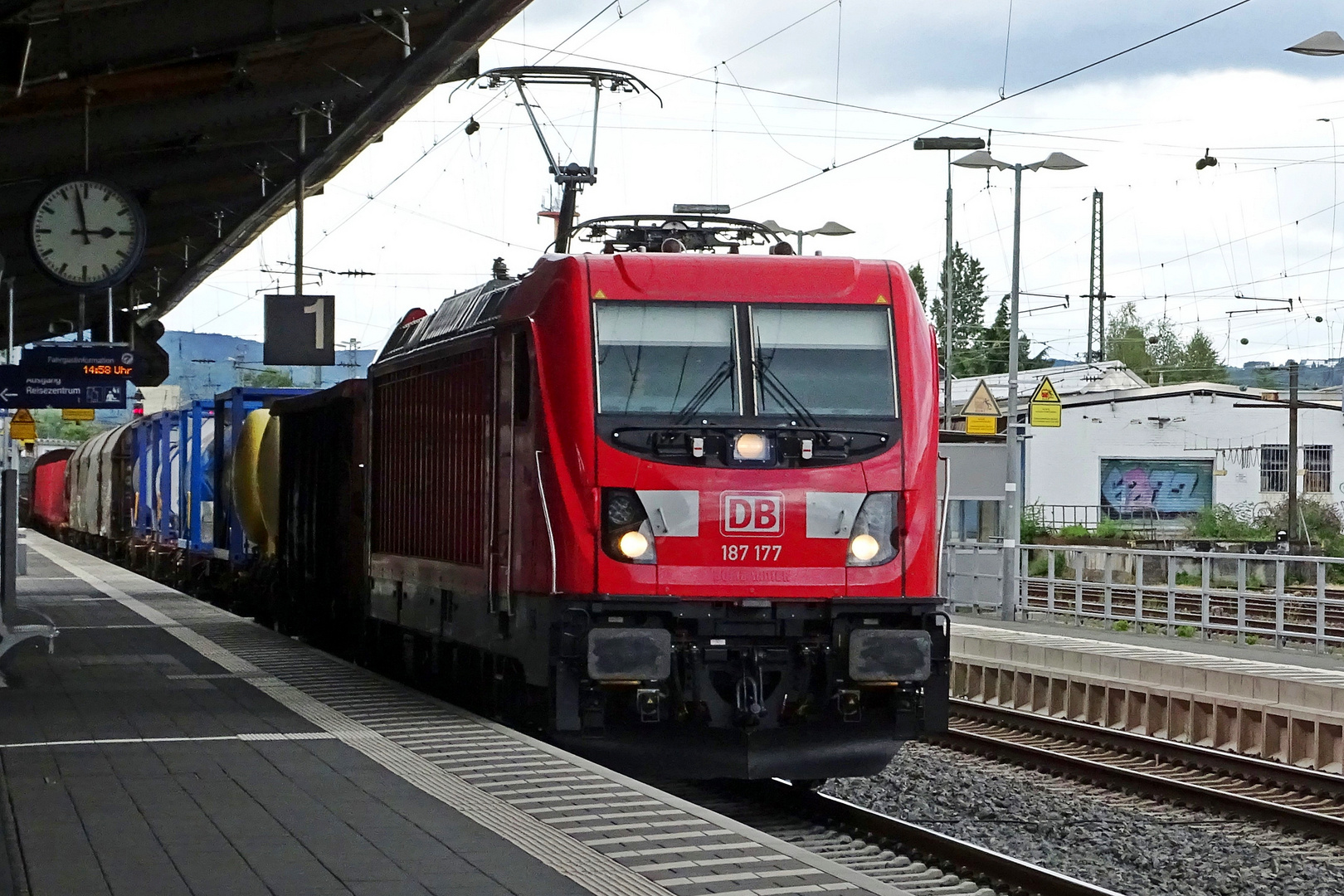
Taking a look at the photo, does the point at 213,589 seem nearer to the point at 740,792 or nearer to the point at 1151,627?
the point at 1151,627

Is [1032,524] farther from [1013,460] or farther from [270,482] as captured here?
[270,482]

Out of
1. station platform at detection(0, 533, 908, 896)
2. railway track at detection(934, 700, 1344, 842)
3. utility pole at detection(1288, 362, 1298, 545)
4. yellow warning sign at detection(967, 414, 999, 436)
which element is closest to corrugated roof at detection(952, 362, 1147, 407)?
utility pole at detection(1288, 362, 1298, 545)

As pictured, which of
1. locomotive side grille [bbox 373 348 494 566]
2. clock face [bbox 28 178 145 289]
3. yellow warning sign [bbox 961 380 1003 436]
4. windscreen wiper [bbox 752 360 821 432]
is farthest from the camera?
yellow warning sign [bbox 961 380 1003 436]

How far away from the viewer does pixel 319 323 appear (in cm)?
2448

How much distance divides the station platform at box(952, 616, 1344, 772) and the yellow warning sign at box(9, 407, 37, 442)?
26301 millimetres

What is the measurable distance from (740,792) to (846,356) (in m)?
2.97

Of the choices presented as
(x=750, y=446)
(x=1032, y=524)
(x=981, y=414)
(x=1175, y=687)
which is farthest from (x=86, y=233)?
(x=1032, y=524)

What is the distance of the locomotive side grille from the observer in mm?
12367

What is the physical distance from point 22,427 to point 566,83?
2538 cm

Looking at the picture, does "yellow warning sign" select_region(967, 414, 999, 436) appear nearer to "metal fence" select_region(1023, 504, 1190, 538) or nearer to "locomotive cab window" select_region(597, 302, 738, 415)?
"locomotive cab window" select_region(597, 302, 738, 415)

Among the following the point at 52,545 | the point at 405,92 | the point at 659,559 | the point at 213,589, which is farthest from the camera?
the point at 52,545

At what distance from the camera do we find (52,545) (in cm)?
5456

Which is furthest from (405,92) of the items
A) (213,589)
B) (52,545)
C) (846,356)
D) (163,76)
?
(52,545)

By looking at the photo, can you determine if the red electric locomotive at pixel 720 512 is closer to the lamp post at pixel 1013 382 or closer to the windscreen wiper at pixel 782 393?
the windscreen wiper at pixel 782 393
